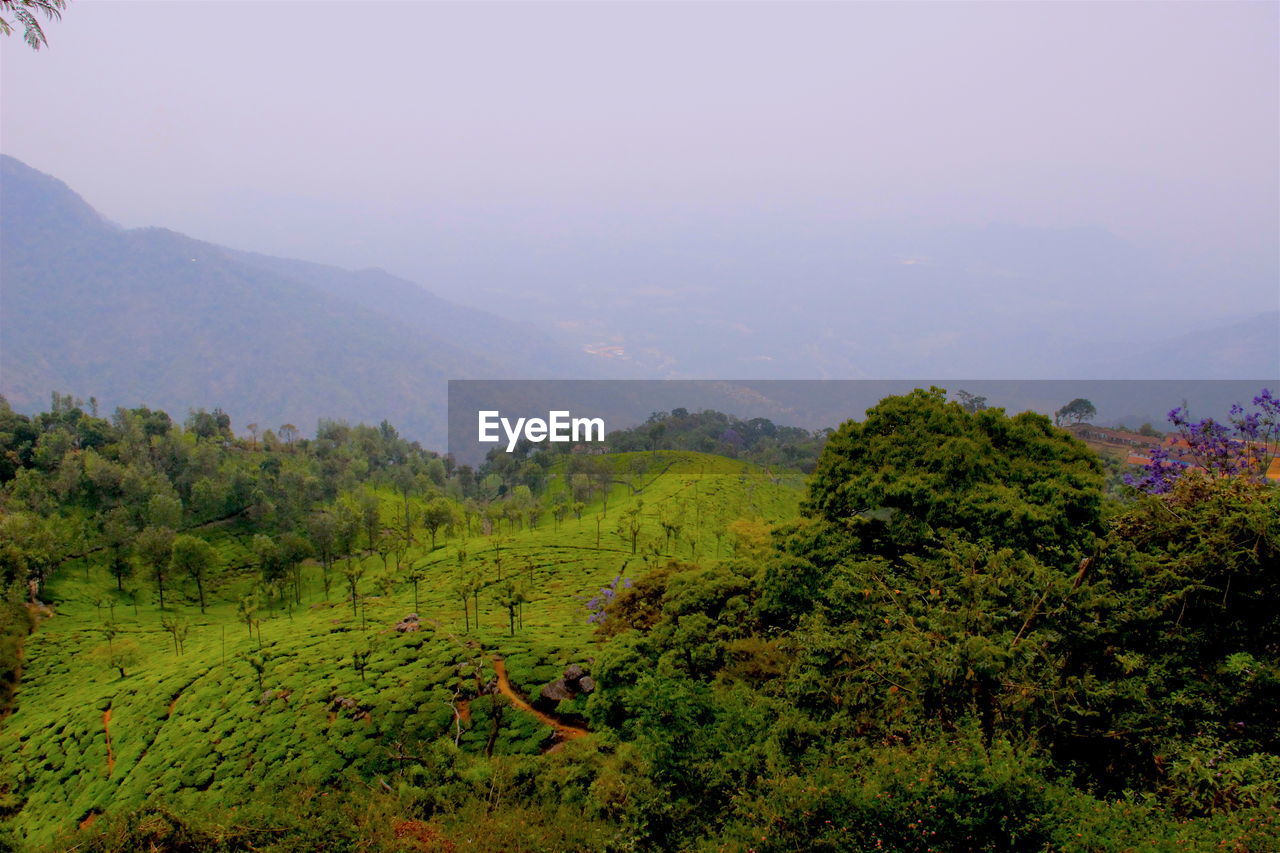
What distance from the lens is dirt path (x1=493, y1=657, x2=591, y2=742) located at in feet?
75.3

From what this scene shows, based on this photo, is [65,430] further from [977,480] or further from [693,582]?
[977,480]

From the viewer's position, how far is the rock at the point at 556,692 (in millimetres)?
24031

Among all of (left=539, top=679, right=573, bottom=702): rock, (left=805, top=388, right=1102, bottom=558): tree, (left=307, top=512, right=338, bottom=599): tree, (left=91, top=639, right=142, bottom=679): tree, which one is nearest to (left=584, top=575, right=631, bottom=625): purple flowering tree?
(left=539, top=679, right=573, bottom=702): rock

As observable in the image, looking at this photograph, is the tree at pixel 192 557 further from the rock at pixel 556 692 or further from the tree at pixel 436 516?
the rock at pixel 556 692

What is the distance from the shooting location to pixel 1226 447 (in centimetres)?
1855

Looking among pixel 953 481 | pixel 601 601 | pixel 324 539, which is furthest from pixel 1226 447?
pixel 324 539

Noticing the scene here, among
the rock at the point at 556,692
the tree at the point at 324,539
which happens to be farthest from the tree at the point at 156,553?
the rock at the point at 556,692

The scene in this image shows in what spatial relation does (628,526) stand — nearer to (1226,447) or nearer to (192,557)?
(192,557)

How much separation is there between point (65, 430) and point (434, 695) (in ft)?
268

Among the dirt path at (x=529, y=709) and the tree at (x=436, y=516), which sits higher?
the dirt path at (x=529, y=709)

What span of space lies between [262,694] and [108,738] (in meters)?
7.86

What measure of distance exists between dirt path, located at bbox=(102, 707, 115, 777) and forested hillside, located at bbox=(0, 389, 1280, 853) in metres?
0.19

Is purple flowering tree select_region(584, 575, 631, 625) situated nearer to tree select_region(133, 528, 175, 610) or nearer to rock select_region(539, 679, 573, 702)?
rock select_region(539, 679, 573, 702)

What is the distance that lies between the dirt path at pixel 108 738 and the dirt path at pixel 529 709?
53.1ft
